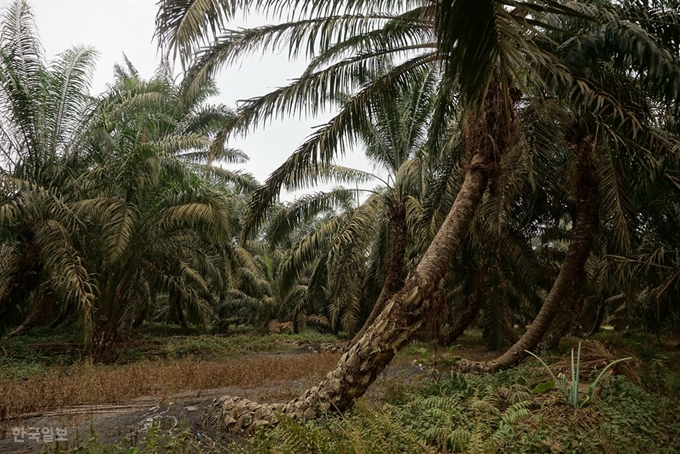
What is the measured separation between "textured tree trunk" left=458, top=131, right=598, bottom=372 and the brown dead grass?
10.5 feet

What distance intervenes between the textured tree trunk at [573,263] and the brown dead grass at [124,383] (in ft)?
10.5

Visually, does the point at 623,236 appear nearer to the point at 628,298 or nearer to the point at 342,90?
the point at 628,298

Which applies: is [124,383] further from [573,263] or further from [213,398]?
[573,263]

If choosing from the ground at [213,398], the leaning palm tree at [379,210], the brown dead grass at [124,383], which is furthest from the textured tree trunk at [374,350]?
the leaning palm tree at [379,210]

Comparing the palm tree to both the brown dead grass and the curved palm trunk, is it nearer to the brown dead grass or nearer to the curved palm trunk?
the brown dead grass

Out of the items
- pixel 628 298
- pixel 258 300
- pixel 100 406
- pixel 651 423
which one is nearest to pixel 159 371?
pixel 100 406

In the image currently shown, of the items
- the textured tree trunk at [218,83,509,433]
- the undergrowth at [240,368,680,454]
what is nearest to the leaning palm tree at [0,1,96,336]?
the textured tree trunk at [218,83,509,433]

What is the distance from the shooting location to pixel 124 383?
290 inches

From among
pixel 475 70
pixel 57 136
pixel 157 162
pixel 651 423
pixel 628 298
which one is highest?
pixel 57 136

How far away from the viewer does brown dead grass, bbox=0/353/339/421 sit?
19.6 ft

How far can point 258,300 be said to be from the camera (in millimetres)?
23781

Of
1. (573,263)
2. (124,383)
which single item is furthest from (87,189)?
(573,263)

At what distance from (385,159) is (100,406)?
331 inches

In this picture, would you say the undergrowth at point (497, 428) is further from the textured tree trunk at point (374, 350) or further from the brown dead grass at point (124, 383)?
the brown dead grass at point (124, 383)
